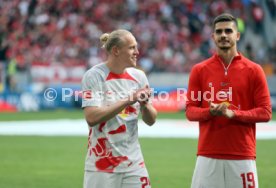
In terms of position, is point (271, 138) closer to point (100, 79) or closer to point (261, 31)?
point (100, 79)

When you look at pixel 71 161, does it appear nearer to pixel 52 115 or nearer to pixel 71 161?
pixel 71 161

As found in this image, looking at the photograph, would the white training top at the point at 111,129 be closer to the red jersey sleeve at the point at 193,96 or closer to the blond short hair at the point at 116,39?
the blond short hair at the point at 116,39

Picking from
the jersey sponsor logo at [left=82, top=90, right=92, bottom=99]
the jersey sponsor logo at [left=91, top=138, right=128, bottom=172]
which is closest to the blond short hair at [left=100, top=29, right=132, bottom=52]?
the jersey sponsor logo at [left=82, top=90, right=92, bottom=99]

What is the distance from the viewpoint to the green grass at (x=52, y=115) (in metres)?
25.2

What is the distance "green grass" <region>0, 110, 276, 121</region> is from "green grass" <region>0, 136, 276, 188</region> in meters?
5.93

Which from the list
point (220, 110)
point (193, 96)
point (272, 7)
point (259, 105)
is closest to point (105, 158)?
point (193, 96)

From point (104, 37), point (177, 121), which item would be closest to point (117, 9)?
point (177, 121)

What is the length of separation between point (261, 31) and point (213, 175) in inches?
1147

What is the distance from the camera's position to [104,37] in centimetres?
696

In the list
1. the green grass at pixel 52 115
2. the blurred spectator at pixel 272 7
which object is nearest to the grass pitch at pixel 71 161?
the green grass at pixel 52 115

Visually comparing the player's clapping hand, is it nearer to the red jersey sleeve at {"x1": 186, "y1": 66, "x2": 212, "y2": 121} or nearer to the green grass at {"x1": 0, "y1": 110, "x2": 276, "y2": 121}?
the red jersey sleeve at {"x1": 186, "y1": 66, "x2": 212, "y2": 121}

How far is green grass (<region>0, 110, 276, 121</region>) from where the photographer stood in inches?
992

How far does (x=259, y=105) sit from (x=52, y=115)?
66.4 ft

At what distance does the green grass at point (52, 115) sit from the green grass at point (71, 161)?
233 inches
